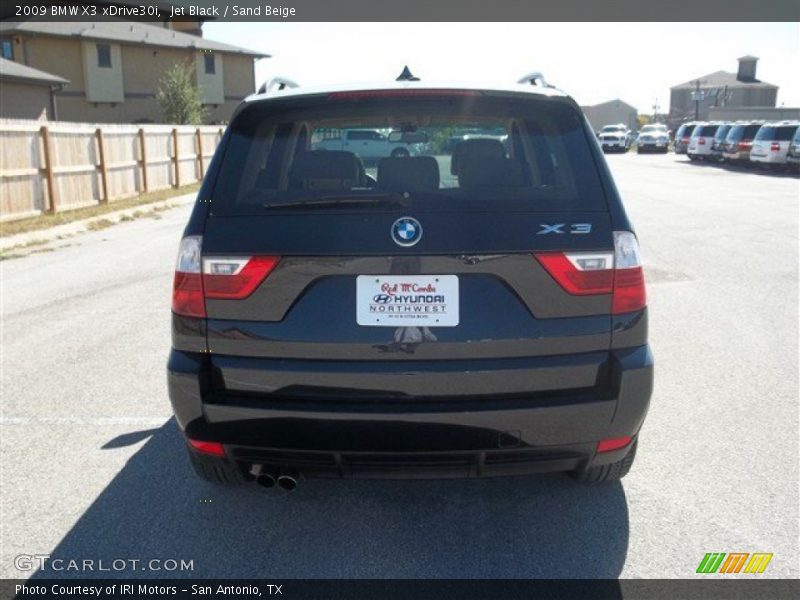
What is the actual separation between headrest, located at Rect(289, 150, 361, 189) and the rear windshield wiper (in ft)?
1.81

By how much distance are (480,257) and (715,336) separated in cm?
443

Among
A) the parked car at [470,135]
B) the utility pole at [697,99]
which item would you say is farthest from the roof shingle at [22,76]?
the utility pole at [697,99]

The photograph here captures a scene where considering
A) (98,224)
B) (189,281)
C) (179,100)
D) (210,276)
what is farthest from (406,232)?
(179,100)

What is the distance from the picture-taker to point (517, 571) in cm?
296

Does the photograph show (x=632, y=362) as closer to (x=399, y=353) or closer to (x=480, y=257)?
(x=480, y=257)

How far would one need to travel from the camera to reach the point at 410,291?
9.07ft

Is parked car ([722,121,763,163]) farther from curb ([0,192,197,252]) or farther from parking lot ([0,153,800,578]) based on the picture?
parking lot ([0,153,800,578])

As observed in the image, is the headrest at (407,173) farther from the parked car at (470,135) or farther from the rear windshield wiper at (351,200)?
the parked car at (470,135)

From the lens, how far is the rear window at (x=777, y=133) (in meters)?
31.2

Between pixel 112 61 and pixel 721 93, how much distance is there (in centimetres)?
6914

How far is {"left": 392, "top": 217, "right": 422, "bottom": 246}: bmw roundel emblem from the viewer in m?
2.75

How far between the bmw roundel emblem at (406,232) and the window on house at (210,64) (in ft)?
163

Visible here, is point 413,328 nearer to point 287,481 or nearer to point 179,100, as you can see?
point 287,481

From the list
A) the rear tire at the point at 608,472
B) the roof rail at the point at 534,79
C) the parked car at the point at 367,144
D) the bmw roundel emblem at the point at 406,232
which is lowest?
the rear tire at the point at 608,472
